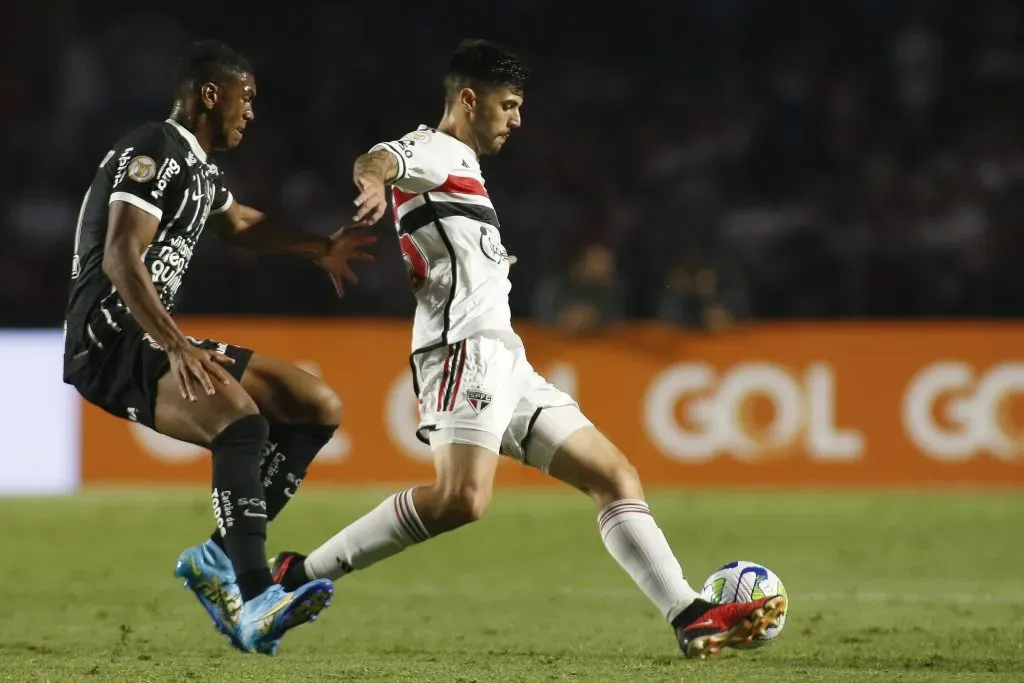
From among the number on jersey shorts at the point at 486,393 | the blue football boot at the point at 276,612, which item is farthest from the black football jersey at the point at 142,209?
the blue football boot at the point at 276,612

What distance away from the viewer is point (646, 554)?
518cm

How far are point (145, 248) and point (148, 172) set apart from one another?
10.3 inches

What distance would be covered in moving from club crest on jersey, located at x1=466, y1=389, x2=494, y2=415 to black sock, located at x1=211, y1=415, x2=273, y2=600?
2.26 ft

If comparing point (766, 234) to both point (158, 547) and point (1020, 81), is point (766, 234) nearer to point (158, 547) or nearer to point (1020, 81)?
point (1020, 81)

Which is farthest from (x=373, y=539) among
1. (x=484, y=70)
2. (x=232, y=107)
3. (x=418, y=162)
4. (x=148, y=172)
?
(x=484, y=70)

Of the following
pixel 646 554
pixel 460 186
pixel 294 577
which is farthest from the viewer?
pixel 294 577

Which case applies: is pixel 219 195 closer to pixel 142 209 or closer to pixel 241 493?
pixel 142 209

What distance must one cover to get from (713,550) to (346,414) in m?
4.22

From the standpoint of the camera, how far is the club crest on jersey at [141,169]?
16.7ft

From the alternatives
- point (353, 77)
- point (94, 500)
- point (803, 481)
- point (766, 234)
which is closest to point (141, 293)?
point (94, 500)

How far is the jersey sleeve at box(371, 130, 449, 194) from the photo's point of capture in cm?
A: 506

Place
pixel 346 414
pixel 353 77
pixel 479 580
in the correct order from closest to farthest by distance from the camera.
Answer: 1. pixel 479 580
2. pixel 346 414
3. pixel 353 77

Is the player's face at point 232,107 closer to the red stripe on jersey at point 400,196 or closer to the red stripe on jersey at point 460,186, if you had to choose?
the red stripe on jersey at point 400,196

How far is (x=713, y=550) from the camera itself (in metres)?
8.45
